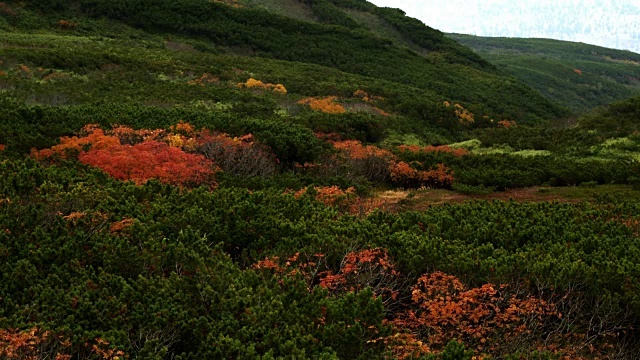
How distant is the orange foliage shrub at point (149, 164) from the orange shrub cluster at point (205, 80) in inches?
762

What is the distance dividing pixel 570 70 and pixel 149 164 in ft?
411

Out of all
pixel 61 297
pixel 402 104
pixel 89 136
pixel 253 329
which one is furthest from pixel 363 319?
pixel 402 104

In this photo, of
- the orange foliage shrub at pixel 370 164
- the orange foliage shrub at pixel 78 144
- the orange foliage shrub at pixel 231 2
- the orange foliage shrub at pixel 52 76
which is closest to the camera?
the orange foliage shrub at pixel 78 144

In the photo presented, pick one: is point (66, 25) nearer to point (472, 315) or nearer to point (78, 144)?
point (78, 144)

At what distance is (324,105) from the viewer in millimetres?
31375

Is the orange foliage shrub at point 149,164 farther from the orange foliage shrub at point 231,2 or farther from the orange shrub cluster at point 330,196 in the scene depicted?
the orange foliage shrub at point 231,2

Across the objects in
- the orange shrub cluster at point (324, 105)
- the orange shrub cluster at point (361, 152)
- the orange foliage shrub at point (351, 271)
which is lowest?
the orange shrub cluster at point (324, 105)

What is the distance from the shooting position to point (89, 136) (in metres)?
15.0

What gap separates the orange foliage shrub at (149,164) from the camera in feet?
40.9

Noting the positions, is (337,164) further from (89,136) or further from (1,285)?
(1,285)

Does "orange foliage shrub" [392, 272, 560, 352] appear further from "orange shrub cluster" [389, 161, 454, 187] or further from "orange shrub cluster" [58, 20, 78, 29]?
"orange shrub cluster" [58, 20, 78, 29]

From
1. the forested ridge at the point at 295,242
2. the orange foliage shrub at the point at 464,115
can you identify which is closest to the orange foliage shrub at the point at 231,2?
the orange foliage shrub at the point at 464,115

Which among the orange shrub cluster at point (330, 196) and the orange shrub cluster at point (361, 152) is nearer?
the orange shrub cluster at point (330, 196)

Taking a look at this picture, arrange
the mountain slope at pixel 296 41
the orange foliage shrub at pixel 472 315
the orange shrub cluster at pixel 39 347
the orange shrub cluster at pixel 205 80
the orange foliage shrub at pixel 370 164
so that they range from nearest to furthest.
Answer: the orange shrub cluster at pixel 39 347
the orange foliage shrub at pixel 472 315
the orange foliage shrub at pixel 370 164
the orange shrub cluster at pixel 205 80
the mountain slope at pixel 296 41
